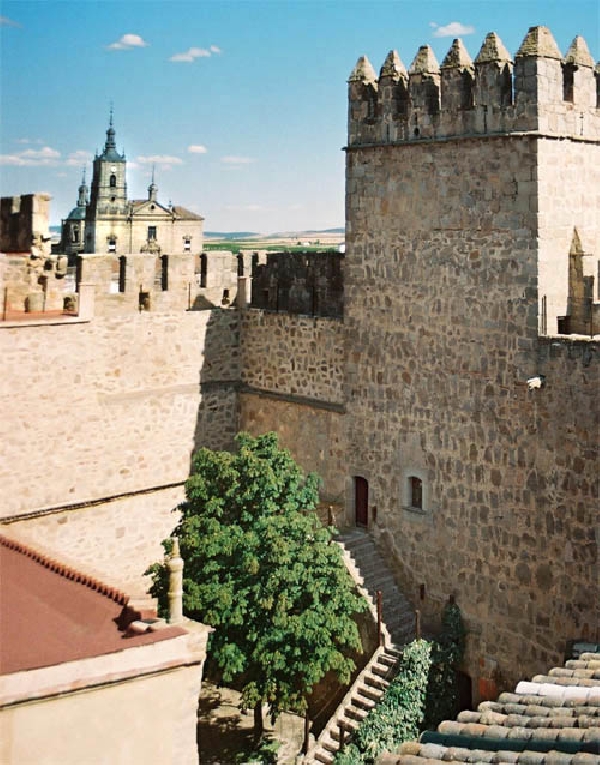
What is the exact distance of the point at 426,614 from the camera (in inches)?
723

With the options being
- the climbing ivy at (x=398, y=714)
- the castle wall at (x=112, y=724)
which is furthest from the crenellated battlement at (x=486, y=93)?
the castle wall at (x=112, y=724)

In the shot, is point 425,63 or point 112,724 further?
point 425,63

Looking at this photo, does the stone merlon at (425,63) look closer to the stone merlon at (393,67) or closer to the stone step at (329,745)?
the stone merlon at (393,67)

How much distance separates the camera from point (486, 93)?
17.0 m

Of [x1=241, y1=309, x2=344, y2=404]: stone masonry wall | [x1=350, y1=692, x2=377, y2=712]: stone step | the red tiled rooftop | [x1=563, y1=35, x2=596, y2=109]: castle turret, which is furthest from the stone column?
[x1=563, y1=35, x2=596, y2=109]: castle turret

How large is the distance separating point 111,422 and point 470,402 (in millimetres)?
6262

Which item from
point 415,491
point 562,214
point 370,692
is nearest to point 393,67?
point 562,214

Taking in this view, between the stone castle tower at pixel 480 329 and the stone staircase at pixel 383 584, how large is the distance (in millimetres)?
333

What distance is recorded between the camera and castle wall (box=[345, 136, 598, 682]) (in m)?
16.3

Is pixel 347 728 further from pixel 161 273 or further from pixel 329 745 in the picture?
pixel 161 273

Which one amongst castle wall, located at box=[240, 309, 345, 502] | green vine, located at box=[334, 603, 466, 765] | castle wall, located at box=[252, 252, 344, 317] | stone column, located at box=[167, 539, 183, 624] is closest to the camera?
stone column, located at box=[167, 539, 183, 624]

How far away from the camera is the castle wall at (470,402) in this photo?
16.3 m

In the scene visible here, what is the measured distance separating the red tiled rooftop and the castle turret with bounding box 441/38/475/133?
9178 mm

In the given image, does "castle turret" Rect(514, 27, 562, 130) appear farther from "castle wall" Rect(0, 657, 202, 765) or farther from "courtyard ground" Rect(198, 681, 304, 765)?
"courtyard ground" Rect(198, 681, 304, 765)
